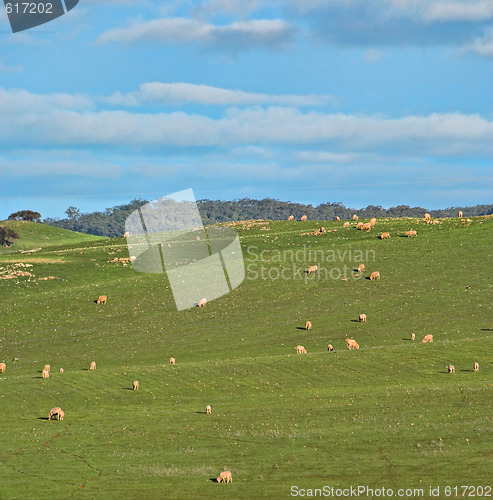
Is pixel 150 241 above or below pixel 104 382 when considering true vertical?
above

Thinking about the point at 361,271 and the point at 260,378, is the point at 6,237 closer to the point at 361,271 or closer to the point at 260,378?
the point at 361,271

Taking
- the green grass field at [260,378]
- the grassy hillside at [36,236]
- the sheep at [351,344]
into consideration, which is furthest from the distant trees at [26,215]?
the sheep at [351,344]

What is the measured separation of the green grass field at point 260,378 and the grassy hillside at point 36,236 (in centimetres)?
5244

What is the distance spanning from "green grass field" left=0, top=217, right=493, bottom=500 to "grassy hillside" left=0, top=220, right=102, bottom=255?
5244 centimetres

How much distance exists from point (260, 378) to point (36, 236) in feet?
375

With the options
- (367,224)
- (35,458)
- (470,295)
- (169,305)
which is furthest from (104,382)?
(367,224)

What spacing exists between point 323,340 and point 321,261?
2668cm

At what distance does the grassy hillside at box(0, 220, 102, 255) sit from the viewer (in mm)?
140038

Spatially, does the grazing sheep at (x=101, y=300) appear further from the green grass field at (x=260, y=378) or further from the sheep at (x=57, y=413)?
the sheep at (x=57, y=413)

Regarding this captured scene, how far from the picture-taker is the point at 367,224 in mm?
96562

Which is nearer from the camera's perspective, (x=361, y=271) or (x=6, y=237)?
(x=361, y=271)

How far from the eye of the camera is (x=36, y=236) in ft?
484

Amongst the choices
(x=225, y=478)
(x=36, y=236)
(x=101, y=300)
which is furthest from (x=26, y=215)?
(x=225, y=478)

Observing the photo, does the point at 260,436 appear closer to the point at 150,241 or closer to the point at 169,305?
the point at 169,305
